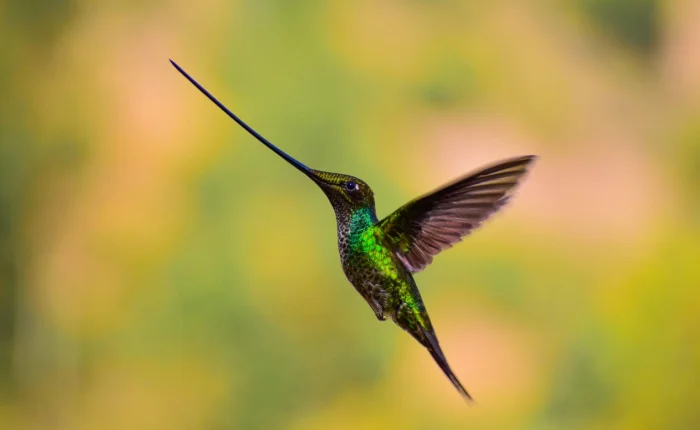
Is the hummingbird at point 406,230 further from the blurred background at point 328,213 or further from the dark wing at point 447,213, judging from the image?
the blurred background at point 328,213

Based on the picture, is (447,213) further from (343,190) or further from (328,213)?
(328,213)

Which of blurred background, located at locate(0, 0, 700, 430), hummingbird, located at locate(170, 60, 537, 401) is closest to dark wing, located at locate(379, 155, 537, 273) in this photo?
hummingbird, located at locate(170, 60, 537, 401)

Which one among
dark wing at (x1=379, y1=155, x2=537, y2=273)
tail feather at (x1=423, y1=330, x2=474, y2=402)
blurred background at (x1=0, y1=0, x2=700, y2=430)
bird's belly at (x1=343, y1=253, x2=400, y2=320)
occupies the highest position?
A: blurred background at (x1=0, y1=0, x2=700, y2=430)

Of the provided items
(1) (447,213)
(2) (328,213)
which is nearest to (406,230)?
(1) (447,213)

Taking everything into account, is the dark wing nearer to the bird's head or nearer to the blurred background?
the bird's head

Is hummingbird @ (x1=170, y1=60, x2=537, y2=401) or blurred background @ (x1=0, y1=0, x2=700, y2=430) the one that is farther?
blurred background @ (x1=0, y1=0, x2=700, y2=430)

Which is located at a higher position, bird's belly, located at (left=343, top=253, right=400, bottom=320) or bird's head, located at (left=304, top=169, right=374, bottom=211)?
bird's head, located at (left=304, top=169, right=374, bottom=211)

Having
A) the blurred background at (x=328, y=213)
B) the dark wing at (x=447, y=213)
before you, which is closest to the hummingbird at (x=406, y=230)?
the dark wing at (x=447, y=213)
